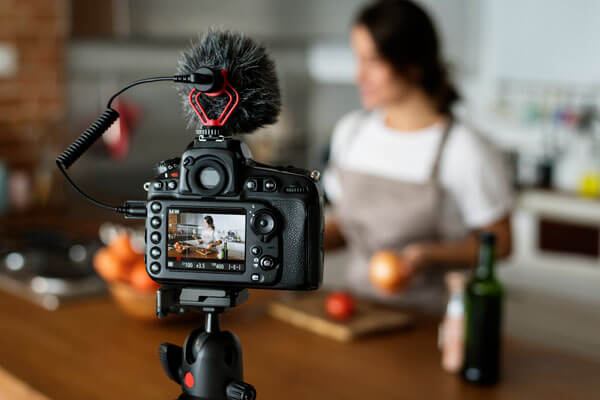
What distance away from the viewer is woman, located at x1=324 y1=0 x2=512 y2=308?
181 centimetres

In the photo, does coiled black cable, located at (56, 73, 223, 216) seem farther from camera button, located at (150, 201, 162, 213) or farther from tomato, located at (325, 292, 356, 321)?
tomato, located at (325, 292, 356, 321)

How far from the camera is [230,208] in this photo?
525mm

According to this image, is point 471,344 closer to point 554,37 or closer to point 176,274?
point 176,274

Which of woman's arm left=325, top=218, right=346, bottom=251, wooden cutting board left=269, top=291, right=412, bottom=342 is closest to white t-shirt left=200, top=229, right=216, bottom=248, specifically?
wooden cutting board left=269, top=291, right=412, bottom=342

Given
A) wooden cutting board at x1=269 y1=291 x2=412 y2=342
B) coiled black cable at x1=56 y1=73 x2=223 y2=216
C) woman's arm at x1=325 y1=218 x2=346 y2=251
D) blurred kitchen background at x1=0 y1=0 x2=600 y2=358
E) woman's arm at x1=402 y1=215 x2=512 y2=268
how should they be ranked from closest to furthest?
coiled black cable at x1=56 y1=73 x2=223 y2=216 < wooden cutting board at x1=269 y1=291 x2=412 y2=342 < woman's arm at x1=402 y1=215 x2=512 y2=268 < woman's arm at x1=325 y1=218 x2=346 y2=251 < blurred kitchen background at x1=0 y1=0 x2=600 y2=358

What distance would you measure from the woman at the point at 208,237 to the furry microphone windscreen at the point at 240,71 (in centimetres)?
7

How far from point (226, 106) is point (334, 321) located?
963 mm

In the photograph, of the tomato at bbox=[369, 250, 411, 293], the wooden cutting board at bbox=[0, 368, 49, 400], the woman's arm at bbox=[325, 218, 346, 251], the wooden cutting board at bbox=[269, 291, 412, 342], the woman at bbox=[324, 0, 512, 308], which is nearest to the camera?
the wooden cutting board at bbox=[0, 368, 49, 400]

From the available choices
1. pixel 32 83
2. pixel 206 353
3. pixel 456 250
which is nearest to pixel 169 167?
pixel 206 353

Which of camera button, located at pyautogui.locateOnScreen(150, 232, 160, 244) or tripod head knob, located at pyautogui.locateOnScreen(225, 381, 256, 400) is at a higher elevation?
camera button, located at pyautogui.locateOnScreen(150, 232, 160, 244)

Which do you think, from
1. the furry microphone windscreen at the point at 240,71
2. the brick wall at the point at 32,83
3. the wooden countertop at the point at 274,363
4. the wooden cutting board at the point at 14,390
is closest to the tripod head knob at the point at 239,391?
the furry microphone windscreen at the point at 240,71

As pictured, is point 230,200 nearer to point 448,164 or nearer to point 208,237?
point 208,237

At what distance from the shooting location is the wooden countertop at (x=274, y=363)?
3.67 ft

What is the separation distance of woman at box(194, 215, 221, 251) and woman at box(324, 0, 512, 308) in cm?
120
